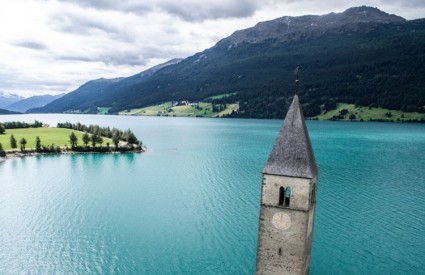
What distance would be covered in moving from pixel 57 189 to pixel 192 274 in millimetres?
47914

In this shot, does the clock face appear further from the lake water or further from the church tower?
the lake water

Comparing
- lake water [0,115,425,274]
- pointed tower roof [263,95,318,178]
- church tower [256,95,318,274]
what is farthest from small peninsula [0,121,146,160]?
pointed tower roof [263,95,318,178]

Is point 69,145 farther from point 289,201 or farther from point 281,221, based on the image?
point 289,201

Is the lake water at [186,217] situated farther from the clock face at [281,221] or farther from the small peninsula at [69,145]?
the small peninsula at [69,145]

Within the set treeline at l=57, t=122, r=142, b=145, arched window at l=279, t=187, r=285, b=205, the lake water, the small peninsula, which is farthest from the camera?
treeline at l=57, t=122, r=142, b=145

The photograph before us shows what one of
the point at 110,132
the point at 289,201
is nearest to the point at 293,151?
the point at 289,201

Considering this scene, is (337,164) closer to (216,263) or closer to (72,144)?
(216,263)

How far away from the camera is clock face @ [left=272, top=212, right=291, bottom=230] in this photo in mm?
24797

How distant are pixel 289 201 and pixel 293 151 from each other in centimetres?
354

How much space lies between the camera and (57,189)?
73.2m

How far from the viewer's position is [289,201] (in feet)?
81.6

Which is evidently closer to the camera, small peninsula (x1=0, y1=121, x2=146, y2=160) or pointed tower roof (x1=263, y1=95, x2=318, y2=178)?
pointed tower roof (x1=263, y1=95, x2=318, y2=178)

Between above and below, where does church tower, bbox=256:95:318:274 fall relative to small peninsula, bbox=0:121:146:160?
above

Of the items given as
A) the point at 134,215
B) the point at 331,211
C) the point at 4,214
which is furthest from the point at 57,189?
the point at 331,211
